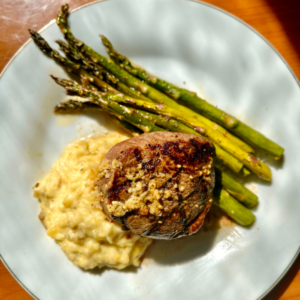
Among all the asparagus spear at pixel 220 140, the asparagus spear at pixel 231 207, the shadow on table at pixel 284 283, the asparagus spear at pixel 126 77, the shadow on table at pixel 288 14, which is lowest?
the shadow on table at pixel 284 283

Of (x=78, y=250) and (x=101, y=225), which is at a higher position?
(x=101, y=225)

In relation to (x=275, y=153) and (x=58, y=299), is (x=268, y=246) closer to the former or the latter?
(x=275, y=153)

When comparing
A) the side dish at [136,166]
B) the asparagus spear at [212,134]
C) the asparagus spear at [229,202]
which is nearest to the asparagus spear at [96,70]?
the side dish at [136,166]

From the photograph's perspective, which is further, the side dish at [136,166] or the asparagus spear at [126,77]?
the asparagus spear at [126,77]

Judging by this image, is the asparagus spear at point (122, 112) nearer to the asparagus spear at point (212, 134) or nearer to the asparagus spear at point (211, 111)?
the asparagus spear at point (212, 134)

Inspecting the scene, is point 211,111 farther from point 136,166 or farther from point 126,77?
point 136,166

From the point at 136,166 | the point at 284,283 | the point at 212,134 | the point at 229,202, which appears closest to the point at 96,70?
the point at 136,166

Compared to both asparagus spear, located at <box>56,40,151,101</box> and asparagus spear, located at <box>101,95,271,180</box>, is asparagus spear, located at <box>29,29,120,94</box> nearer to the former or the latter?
asparagus spear, located at <box>56,40,151,101</box>

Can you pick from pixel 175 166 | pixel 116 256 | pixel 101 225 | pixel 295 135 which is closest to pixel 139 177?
pixel 175 166
